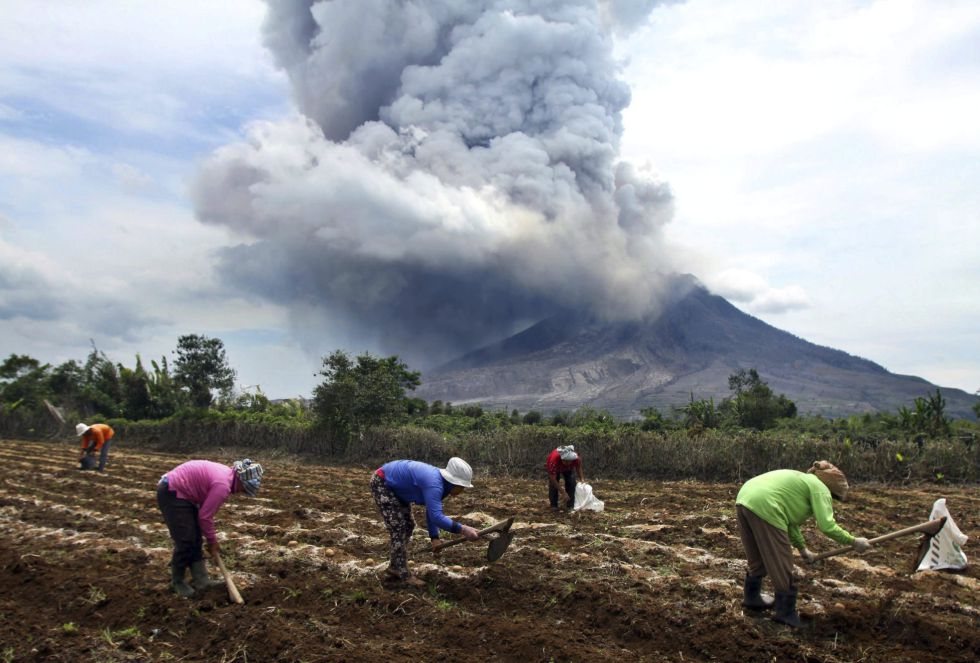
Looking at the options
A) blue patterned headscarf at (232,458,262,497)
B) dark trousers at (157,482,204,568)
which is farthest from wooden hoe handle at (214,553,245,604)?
blue patterned headscarf at (232,458,262,497)

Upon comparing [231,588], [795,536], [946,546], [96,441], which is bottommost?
[231,588]

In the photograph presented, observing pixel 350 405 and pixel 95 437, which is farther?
pixel 350 405

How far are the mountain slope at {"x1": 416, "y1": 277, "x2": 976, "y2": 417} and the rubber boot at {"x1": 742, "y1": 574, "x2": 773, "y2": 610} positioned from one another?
10143 cm

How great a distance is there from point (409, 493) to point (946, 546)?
517 cm

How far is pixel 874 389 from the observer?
4909 inches

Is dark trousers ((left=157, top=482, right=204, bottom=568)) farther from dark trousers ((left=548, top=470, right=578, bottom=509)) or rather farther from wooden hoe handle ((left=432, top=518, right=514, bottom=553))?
dark trousers ((left=548, top=470, right=578, bottom=509))

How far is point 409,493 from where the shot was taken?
281 inches

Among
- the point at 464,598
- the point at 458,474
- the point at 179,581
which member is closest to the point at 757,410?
the point at 464,598

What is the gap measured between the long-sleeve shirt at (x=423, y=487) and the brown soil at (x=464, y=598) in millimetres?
850

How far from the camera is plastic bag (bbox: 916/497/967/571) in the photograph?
630 cm

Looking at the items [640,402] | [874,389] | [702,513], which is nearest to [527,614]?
[702,513]

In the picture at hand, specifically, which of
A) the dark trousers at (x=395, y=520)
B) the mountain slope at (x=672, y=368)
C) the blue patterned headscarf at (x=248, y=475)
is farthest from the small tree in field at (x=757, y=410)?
the mountain slope at (x=672, y=368)

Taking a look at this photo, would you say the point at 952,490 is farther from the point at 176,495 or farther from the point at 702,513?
the point at 176,495

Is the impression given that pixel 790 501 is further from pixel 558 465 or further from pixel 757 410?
pixel 757 410
